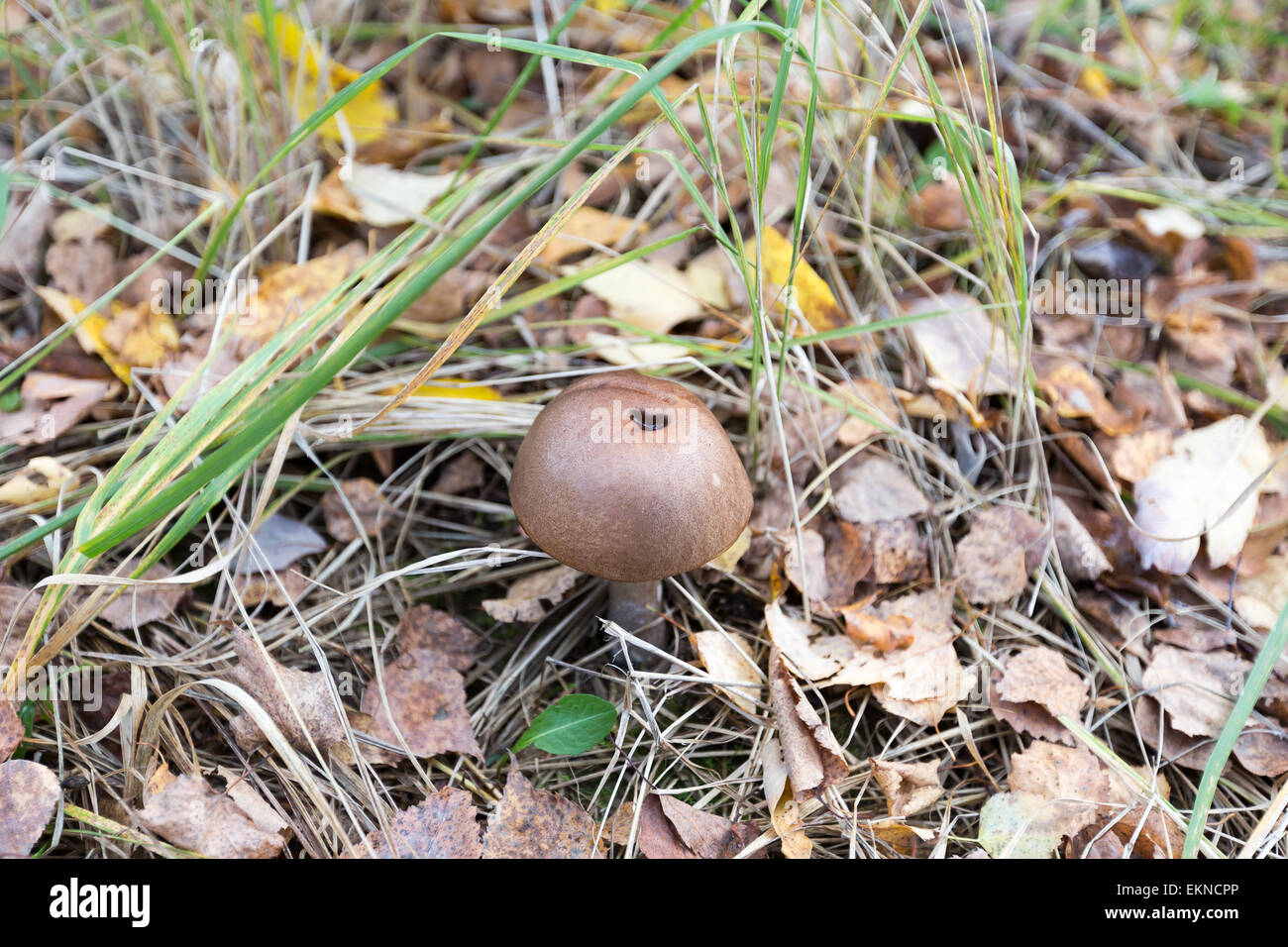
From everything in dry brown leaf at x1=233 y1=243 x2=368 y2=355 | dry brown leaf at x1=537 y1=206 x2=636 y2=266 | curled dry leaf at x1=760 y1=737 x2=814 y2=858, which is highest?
dry brown leaf at x1=537 y1=206 x2=636 y2=266

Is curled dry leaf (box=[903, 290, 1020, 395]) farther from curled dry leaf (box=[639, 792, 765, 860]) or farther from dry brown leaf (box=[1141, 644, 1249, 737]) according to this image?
curled dry leaf (box=[639, 792, 765, 860])

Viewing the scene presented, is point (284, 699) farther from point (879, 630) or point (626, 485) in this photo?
point (879, 630)

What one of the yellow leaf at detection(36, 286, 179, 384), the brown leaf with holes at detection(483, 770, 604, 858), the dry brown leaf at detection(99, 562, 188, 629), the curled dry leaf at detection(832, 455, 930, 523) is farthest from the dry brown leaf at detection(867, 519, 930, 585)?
the yellow leaf at detection(36, 286, 179, 384)

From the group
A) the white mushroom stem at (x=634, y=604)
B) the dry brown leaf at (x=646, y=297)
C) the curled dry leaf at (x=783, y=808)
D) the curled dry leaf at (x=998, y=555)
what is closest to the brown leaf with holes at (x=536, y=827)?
the curled dry leaf at (x=783, y=808)

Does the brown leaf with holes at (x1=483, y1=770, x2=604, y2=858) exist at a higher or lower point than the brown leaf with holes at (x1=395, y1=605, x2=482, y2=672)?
lower

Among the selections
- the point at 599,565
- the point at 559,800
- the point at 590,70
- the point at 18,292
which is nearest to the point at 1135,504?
the point at 599,565
